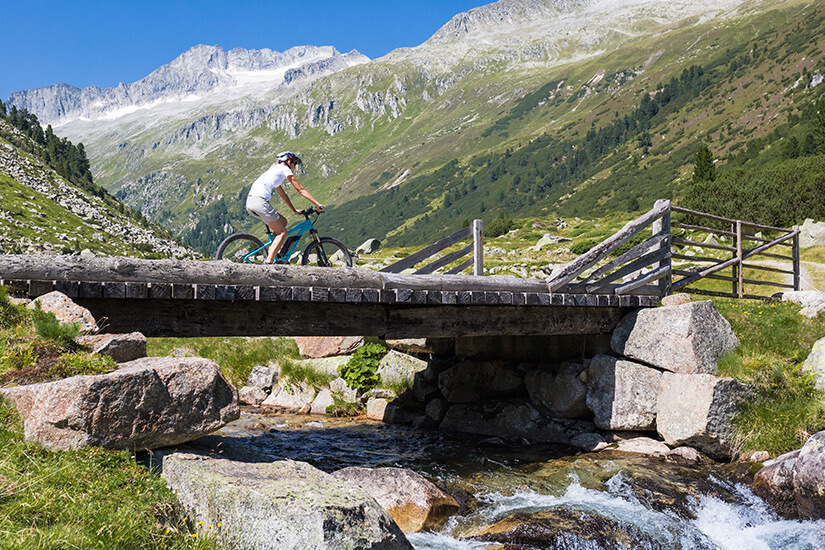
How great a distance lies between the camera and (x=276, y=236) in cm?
1241

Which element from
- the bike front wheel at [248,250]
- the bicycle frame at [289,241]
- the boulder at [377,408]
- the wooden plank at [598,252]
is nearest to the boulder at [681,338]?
the wooden plank at [598,252]

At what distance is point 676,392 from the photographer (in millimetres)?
12625

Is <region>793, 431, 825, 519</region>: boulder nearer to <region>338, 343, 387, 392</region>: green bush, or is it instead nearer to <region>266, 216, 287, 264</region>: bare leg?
<region>266, 216, 287, 264</region>: bare leg

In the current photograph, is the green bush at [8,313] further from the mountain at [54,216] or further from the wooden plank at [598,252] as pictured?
the mountain at [54,216]

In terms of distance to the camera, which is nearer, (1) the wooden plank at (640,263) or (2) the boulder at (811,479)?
(2) the boulder at (811,479)

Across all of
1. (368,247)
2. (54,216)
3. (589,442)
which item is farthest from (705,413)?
(54,216)

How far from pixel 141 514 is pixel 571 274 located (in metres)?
9.98

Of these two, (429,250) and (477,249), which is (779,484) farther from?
(429,250)

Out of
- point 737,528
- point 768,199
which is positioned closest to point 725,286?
point 737,528

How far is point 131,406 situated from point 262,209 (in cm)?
626

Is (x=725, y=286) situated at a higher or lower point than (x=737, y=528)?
higher

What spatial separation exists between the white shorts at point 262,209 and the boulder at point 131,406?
506cm

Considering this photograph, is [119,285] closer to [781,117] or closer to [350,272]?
[350,272]

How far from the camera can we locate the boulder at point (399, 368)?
18.1m
